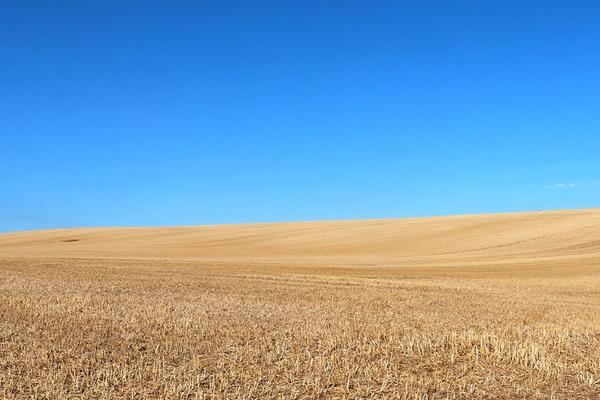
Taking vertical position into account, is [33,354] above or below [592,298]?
above

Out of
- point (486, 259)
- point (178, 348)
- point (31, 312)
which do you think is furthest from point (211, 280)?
point (486, 259)

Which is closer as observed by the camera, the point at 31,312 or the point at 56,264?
the point at 31,312

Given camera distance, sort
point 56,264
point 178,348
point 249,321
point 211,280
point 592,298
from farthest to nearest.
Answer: point 56,264 < point 211,280 < point 592,298 < point 249,321 < point 178,348

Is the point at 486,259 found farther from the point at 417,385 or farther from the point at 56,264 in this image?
the point at 417,385

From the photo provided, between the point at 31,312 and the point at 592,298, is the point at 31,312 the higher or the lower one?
the higher one

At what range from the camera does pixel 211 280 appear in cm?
2294

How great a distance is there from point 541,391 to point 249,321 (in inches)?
256

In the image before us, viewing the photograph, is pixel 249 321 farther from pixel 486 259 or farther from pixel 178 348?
pixel 486 259

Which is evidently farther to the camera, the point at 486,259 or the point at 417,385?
the point at 486,259

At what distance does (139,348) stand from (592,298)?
57.2 ft

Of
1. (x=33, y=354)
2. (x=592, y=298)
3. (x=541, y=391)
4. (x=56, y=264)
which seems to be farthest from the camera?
(x=56, y=264)

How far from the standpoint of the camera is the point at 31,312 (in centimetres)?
1259

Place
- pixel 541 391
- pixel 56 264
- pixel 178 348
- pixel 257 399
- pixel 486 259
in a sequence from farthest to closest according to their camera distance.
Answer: pixel 486 259, pixel 56 264, pixel 178 348, pixel 541 391, pixel 257 399

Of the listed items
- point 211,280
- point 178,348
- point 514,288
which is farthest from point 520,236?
point 178,348
